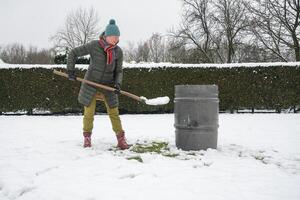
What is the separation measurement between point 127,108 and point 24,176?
882 cm

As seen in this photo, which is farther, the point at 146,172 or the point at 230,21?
the point at 230,21

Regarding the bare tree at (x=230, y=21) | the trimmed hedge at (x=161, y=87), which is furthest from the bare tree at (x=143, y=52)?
the trimmed hedge at (x=161, y=87)

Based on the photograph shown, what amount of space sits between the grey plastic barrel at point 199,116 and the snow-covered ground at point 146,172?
0.66ft

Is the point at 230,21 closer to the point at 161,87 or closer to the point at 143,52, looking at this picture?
the point at 161,87

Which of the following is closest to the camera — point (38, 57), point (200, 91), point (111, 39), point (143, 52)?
point (200, 91)

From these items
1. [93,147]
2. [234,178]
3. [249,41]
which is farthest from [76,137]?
[249,41]

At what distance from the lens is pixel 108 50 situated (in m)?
5.00

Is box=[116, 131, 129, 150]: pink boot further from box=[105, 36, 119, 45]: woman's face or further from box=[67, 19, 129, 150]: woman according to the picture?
box=[105, 36, 119, 45]: woman's face

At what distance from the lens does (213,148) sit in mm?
4875

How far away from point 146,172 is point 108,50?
7.29 ft

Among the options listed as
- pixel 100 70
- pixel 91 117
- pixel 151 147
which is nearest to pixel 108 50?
pixel 100 70

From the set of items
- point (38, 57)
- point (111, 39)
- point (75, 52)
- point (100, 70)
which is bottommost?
point (100, 70)

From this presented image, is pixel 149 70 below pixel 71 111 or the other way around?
the other way around

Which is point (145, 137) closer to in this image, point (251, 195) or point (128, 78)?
point (251, 195)
